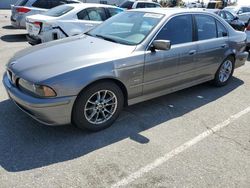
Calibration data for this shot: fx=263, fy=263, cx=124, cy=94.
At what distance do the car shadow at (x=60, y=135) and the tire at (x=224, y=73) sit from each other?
1.08 metres

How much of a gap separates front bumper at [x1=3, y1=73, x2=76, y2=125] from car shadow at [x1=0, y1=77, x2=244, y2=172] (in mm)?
315

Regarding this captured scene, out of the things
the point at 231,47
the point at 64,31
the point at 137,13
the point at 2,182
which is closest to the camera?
the point at 2,182

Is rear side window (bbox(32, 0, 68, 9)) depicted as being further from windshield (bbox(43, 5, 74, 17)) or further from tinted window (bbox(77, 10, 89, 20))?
tinted window (bbox(77, 10, 89, 20))

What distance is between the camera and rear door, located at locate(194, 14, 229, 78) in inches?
188

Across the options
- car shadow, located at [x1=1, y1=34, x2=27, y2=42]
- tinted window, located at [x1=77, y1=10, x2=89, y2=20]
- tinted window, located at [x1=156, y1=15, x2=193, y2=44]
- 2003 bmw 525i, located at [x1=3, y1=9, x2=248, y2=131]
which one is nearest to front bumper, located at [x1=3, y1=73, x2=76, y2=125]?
2003 bmw 525i, located at [x1=3, y1=9, x2=248, y2=131]

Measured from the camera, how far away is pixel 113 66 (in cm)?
348

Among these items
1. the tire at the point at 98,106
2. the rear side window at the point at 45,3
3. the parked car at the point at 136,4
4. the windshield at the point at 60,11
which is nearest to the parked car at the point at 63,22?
the windshield at the point at 60,11

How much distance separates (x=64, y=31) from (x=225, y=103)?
188 inches

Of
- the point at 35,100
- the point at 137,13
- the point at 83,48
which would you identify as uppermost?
the point at 137,13

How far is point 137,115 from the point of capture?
4184mm

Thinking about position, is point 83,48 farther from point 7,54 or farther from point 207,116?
point 7,54

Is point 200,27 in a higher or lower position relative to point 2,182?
higher

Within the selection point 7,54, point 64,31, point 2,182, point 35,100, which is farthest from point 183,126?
point 7,54

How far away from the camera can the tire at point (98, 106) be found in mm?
3336
